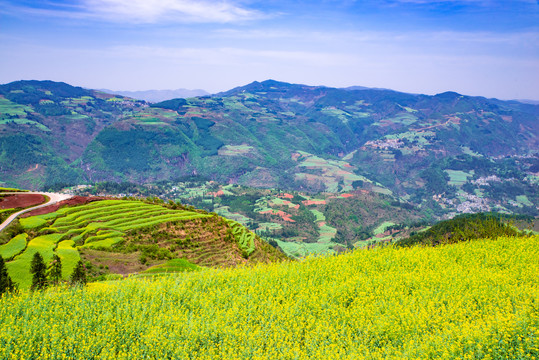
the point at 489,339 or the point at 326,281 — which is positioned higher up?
the point at 489,339

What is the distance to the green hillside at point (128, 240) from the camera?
86.6 feet

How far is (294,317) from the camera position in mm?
11352

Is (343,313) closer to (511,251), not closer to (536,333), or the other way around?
(536,333)

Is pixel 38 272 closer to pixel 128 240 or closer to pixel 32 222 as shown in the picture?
pixel 128 240

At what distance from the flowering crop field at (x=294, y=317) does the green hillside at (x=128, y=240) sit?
40.8 ft

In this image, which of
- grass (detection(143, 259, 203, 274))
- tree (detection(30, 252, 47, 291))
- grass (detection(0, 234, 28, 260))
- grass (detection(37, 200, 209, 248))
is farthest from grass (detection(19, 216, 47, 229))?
grass (detection(143, 259, 203, 274))

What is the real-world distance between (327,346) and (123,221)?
33.7 metres

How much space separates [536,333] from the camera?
8883 mm

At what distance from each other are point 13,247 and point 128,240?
31.9 ft

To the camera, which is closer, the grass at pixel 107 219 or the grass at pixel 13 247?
the grass at pixel 13 247

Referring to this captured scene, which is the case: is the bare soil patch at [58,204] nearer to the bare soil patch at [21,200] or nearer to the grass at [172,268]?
the bare soil patch at [21,200]

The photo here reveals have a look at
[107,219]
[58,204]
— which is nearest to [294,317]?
[107,219]

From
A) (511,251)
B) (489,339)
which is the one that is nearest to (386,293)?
(489,339)

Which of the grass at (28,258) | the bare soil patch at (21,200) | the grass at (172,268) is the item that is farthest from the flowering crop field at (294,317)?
the bare soil patch at (21,200)
